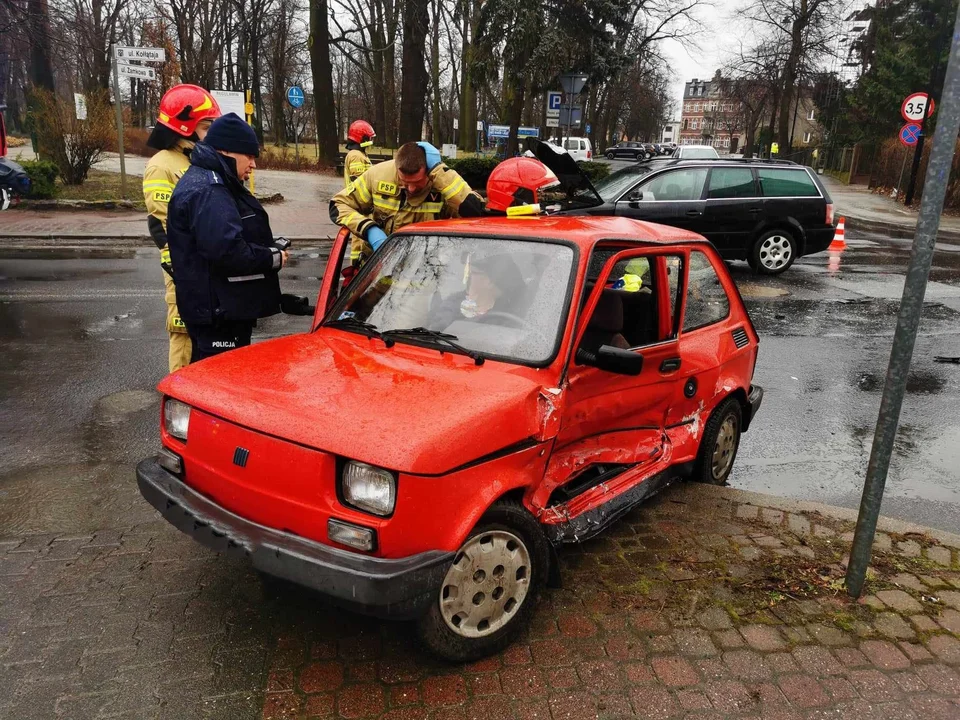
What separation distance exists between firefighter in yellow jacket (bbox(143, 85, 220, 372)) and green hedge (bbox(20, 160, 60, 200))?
14807mm

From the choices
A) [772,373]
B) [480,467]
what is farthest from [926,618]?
[772,373]

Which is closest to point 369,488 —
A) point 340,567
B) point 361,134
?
point 340,567

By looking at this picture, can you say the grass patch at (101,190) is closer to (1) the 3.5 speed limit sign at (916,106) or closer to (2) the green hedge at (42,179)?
(2) the green hedge at (42,179)

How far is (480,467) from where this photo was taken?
2.65 meters

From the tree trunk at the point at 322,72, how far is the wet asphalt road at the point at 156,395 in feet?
61.2

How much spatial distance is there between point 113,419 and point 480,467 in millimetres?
3828

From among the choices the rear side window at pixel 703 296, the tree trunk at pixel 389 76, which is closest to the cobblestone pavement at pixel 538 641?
the rear side window at pixel 703 296

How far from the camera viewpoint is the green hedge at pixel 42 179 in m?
17.1

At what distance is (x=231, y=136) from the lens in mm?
4008

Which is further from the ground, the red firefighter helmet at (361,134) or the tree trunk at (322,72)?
the tree trunk at (322,72)

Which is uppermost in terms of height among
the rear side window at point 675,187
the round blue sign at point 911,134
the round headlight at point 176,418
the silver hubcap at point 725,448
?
the round blue sign at point 911,134

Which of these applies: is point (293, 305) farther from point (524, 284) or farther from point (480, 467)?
point (480, 467)

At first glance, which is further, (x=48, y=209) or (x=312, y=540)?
(x=48, y=209)

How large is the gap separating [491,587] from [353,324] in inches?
58.7
